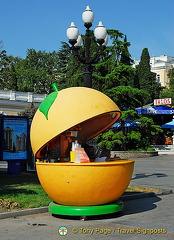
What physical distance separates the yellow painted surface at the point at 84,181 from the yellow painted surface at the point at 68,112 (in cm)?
61

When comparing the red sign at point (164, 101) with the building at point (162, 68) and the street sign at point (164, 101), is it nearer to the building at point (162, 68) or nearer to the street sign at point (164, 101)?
the street sign at point (164, 101)

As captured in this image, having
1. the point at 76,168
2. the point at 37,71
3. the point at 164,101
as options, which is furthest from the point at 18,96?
the point at 76,168

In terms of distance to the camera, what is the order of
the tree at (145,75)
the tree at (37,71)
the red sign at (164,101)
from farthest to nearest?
the tree at (37,71), the tree at (145,75), the red sign at (164,101)

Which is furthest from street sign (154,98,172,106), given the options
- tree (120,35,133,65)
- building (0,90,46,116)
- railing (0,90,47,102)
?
railing (0,90,47,102)

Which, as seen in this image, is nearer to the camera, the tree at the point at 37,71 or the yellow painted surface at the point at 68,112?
the yellow painted surface at the point at 68,112

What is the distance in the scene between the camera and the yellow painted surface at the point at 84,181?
7.56 metres

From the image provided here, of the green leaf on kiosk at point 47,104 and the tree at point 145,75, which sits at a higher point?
the tree at point 145,75

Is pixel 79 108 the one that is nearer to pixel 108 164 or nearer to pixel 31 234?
pixel 108 164

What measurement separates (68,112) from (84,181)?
4.60ft

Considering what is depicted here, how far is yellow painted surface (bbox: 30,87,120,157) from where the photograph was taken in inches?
306

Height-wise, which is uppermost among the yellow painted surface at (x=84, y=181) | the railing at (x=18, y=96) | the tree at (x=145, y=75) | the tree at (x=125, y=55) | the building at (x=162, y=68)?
the building at (x=162, y=68)

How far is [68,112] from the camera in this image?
7.82 m

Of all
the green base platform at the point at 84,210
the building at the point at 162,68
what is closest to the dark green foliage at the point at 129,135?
the green base platform at the point at 84,210

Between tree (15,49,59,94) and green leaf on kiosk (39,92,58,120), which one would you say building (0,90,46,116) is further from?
green leaf on kiosk (39,92,58,120)
